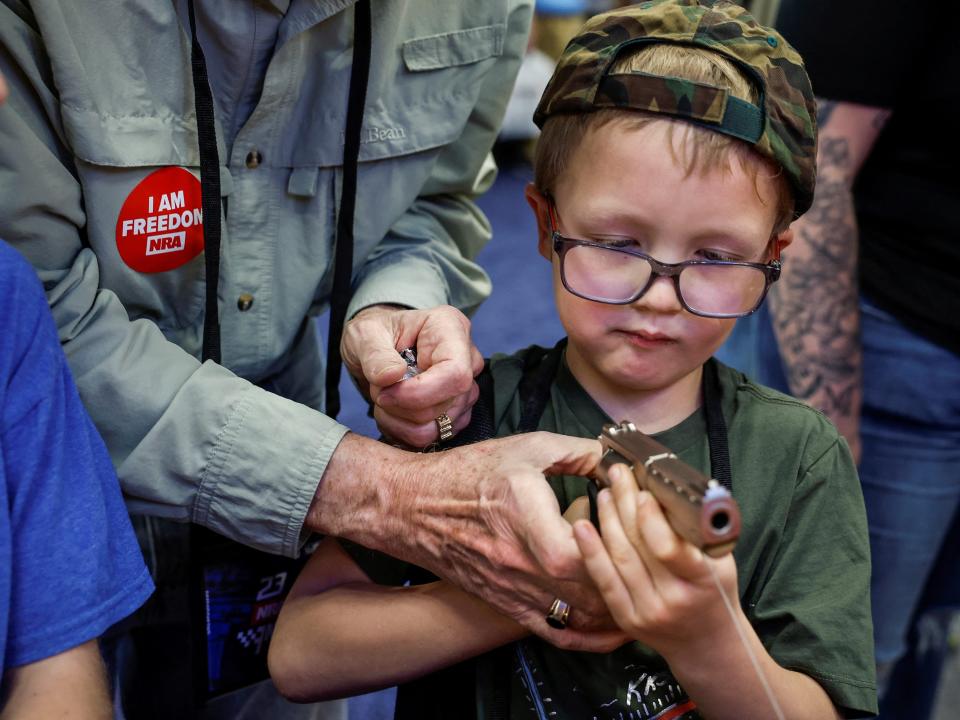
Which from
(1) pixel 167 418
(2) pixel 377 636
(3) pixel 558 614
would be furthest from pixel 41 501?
(3) pixel 558 614

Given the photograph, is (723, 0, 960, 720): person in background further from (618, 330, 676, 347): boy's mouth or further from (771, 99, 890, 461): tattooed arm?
(618, 330, 676, 347): boy's mouth

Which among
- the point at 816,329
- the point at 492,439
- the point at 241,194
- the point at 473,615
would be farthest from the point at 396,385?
the point at 816,329

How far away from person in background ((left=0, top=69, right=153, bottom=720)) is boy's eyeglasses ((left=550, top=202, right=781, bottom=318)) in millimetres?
573

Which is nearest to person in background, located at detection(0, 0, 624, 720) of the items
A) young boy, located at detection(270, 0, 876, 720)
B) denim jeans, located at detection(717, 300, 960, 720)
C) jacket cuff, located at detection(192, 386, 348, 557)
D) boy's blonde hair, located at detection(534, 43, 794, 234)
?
jacket cuff, located at detection(192, 386, 348, 557)

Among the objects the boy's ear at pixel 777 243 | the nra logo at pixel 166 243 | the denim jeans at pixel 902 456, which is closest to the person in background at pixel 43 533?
the nra logo at pixel 166 243

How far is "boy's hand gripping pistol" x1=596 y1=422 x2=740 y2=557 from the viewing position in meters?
0.82

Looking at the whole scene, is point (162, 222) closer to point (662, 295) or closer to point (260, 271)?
point (260, 271)

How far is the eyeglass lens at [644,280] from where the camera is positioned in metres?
1.15

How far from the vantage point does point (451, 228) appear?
1.74 metres

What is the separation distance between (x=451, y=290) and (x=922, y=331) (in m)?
0.84

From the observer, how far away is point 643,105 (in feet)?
3.67

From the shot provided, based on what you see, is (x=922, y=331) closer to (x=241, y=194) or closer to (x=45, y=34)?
(x=241, y=194)

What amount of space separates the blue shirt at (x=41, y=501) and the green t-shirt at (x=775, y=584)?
48cm

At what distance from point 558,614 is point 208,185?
0.71m
